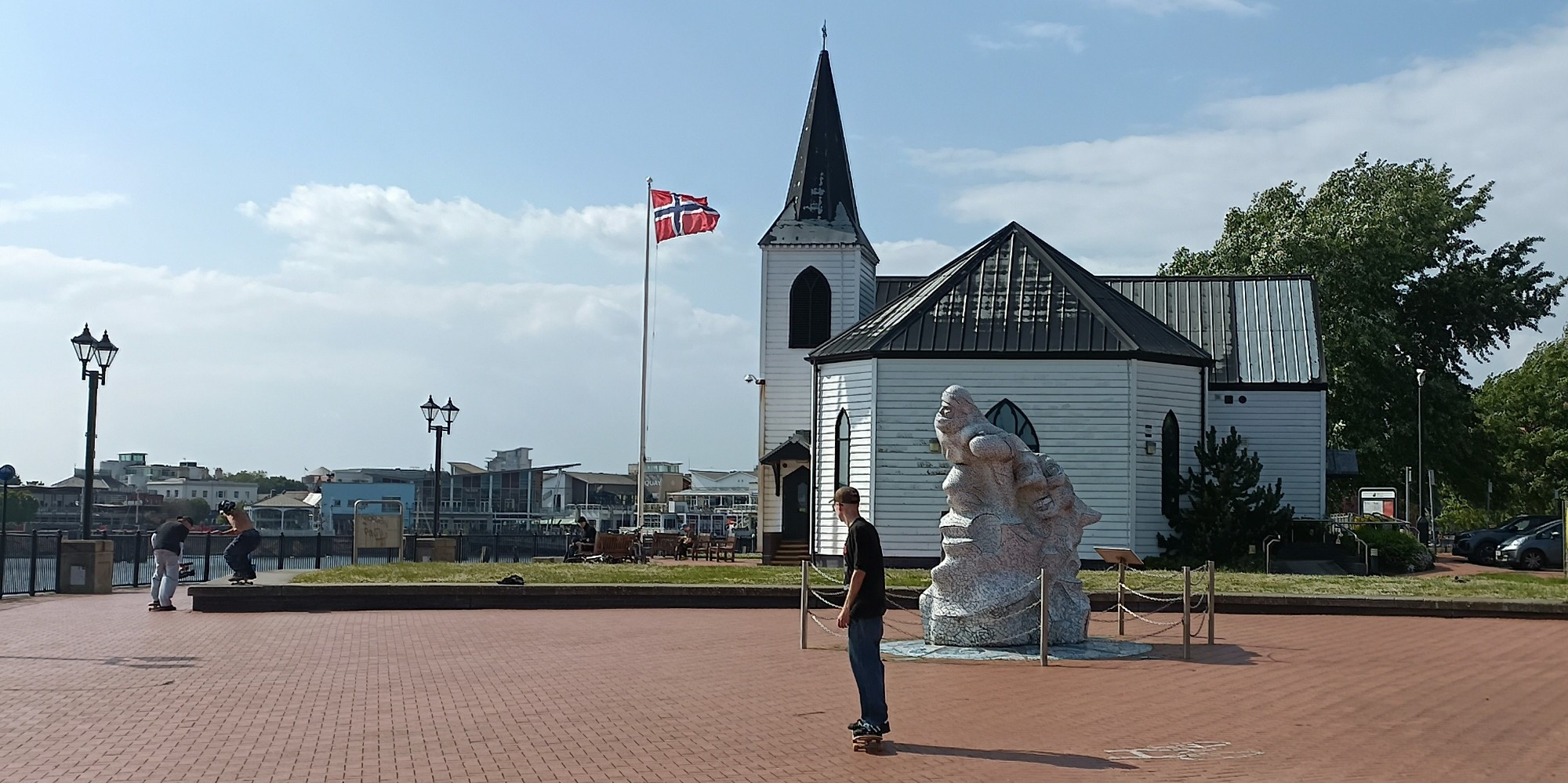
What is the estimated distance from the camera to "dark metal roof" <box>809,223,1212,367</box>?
111 feet

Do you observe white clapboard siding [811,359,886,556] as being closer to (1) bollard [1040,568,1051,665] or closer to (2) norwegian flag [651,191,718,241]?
(2) norwegian flag [651,191,718,241]

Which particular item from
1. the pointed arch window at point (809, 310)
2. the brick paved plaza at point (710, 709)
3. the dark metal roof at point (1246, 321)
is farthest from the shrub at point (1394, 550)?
the brick paved plaza at point (710, 709)

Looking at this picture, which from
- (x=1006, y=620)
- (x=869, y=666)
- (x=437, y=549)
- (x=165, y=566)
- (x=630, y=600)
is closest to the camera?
(x=869, y=666)

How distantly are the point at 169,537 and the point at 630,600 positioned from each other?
7.20 metres

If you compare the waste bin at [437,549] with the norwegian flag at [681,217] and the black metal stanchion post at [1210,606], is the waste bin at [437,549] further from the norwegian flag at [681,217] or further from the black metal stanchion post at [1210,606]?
the black metal stanchion post at [1210,606]

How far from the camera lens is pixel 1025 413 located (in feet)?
111

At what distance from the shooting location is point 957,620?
16.6 meters

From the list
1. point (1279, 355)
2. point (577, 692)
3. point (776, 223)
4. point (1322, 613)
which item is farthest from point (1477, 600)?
point (776, 223)

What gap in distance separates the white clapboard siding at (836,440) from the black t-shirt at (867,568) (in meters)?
22.1

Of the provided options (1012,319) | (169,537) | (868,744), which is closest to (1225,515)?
(1012,319)

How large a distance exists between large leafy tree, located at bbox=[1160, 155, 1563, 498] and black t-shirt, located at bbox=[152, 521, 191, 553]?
39.8 m

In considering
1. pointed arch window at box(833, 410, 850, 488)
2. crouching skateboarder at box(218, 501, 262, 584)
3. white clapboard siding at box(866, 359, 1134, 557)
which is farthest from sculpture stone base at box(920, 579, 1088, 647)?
pointed arch window at box(833, 410, 850, 488)

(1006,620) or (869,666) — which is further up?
(869,666)

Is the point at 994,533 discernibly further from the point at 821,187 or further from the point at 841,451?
the point at 821,187
